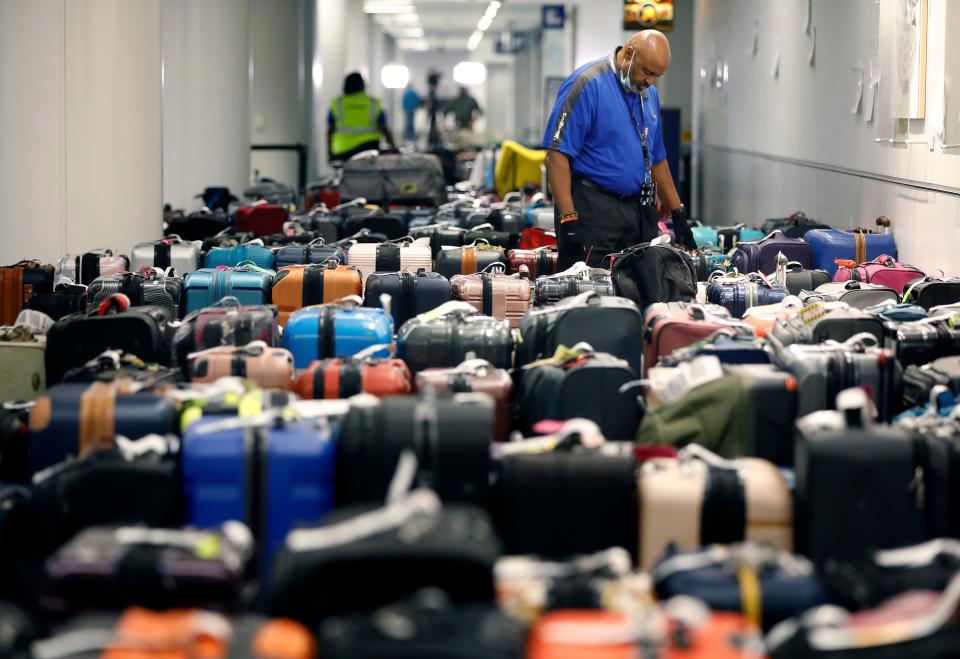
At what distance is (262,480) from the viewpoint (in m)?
3.13

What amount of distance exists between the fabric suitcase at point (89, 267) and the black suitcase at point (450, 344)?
7.72 ft

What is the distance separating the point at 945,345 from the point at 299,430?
2.36 metres

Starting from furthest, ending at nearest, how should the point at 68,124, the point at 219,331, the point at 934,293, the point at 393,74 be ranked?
the point at 393,74
the point at 68,124
the point at 934,293
the point at 219,331

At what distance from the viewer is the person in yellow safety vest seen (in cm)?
1484

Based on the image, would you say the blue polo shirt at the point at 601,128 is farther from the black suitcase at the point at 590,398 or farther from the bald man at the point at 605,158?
the black suitcase at the point at 590,398

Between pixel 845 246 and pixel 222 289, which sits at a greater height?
pixel 845 246

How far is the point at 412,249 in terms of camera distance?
670cm

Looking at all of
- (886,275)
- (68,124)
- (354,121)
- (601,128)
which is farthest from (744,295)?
(354,121)

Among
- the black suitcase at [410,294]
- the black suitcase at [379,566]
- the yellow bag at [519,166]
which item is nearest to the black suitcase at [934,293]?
the black suitcase at [410,294]

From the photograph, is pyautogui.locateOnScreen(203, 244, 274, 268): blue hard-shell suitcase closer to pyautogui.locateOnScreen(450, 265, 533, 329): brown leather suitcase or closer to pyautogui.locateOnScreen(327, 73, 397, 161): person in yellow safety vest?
pyautogui.locateOnScreen(450, 265, 533, 329): brown leather suitcase

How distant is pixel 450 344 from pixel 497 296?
46.2 inches

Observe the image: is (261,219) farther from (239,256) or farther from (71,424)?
(71,424)

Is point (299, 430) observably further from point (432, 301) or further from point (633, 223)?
point (633, 223)

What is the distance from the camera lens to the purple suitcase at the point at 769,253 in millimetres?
7344
